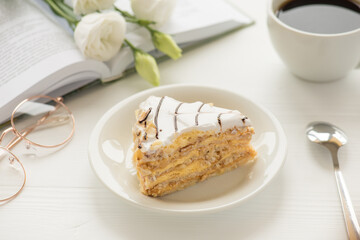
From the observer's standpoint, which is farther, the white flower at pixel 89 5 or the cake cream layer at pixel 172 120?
the white flower at pixel 89 5

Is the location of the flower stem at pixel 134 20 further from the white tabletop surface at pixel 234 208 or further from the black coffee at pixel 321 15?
the black coffee at pixel 321 15

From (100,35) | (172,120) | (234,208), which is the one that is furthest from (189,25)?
(234,208)

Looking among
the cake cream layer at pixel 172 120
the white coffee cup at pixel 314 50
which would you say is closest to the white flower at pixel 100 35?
the cake cream layer at pixel 172 120

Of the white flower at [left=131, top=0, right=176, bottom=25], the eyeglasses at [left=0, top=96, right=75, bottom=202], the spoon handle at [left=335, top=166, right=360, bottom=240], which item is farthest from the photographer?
the white flower at [left=131, top=0, right=176, bottom=25]

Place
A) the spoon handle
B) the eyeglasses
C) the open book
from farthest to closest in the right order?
the open book, the eyeglasses, the spoon handle

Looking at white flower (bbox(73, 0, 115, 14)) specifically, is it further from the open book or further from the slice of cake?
the slice of cake

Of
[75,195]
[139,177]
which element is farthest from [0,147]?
[139,177]

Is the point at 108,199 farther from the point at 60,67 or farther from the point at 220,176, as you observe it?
the point at 60,67

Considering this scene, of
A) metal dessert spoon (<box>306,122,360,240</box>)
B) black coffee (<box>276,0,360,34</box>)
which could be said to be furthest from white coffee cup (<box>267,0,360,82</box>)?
metal dessert spoon (<box>306,122,360,240</box>)
